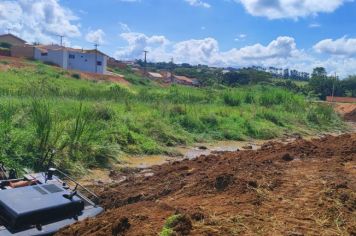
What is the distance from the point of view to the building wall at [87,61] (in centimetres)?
6612

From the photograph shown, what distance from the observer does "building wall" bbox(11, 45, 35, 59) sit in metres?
61.8

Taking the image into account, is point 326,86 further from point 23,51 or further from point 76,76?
point 23,51

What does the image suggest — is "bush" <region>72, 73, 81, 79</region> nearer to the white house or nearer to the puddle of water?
the white house

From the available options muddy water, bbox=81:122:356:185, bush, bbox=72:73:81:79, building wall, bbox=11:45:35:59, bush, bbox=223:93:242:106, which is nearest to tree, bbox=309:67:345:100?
bush, bbox=72:73:81:79

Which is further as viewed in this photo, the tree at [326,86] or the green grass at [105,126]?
the tree at [326,86]

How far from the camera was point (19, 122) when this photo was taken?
368 inches

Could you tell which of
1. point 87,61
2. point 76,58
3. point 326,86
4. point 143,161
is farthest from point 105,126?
point 76,58

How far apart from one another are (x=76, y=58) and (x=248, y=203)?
64.8 m

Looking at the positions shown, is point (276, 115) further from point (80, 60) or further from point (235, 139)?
point (80, 60)

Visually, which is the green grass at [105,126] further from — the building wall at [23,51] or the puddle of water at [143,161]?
the building wall at [23,51]

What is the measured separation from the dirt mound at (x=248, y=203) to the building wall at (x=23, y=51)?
194 ft

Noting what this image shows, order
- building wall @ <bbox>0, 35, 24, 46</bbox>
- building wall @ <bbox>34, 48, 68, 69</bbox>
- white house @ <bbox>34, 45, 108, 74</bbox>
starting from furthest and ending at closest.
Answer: building wall @ <bbox>0, 35, 24, 46</bbox>, white house @ <bbox>34, 45, 108, 74</bbox>, building wall @ <bbox>34, 48, 68, 69</bbox>

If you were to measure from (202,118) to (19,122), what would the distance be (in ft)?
26.8

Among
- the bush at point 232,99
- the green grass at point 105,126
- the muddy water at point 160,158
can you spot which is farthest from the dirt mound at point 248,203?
the bush at point 232,99
